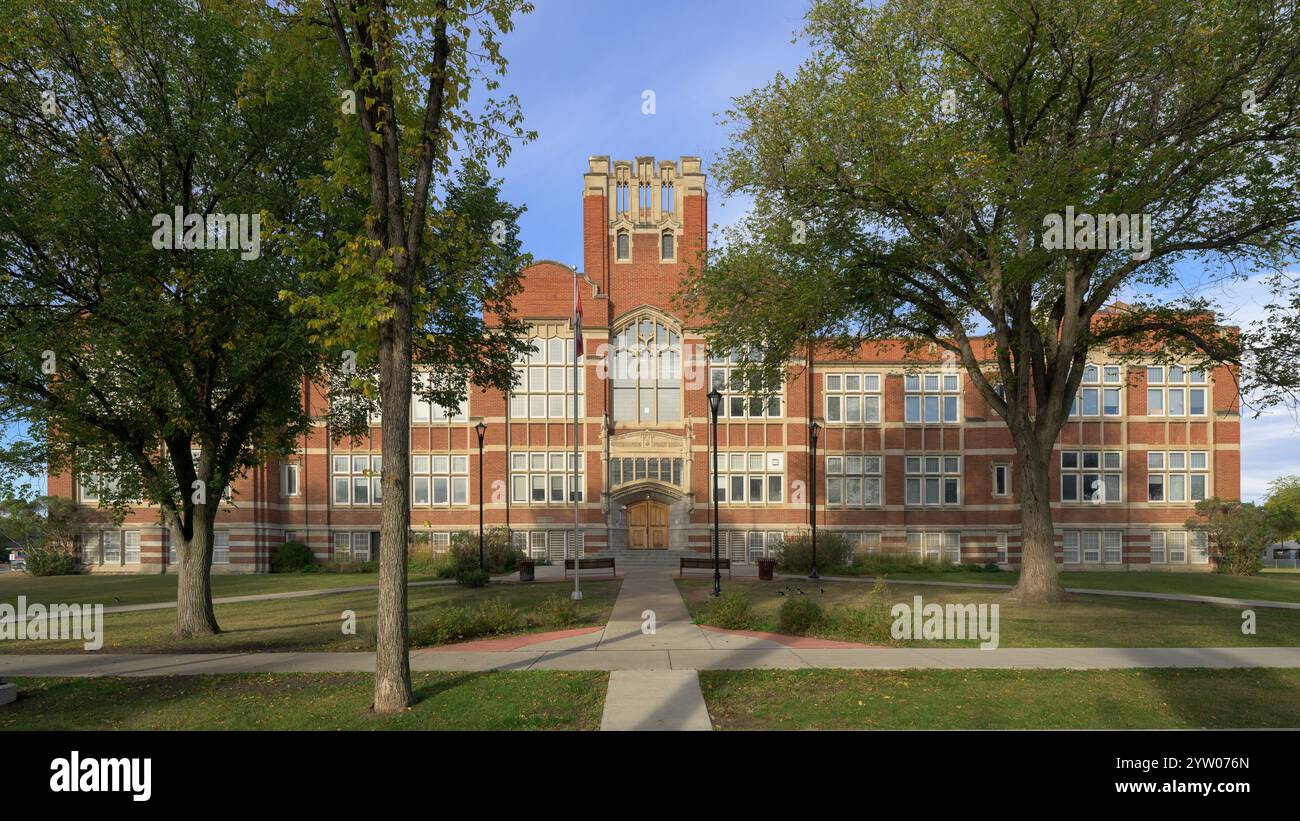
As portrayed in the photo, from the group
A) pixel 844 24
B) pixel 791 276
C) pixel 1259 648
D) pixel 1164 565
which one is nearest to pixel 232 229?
pixel 791 276

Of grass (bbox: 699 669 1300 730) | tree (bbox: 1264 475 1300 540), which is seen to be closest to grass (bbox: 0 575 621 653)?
grass (bbox: 699 669 1300 730)

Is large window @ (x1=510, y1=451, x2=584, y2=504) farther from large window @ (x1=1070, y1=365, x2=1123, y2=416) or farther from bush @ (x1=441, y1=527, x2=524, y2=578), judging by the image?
large window @ (x1=1070, y1=365, x2=1123, y2=416)

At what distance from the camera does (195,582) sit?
51.2 ft

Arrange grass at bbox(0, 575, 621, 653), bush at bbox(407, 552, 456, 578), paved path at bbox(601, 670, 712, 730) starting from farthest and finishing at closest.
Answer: bush at bbox(407, 552, 456, 578), grass at bbox(0, 575, 621, 653), paved path at bbox(601, 670, 712, 730)

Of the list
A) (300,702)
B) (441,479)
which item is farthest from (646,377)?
(300,702)

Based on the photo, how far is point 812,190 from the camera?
18.7 meters

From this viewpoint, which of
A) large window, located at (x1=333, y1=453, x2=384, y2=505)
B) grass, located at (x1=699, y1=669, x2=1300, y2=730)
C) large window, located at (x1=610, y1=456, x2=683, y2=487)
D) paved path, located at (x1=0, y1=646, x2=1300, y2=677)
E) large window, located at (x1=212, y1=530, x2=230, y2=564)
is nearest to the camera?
grass, located at (x1=699, y1=669, x2=1300, y2=730)

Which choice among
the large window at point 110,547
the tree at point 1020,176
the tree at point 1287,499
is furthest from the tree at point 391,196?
→ the tree at point 1287,499

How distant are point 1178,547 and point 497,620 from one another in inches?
1543

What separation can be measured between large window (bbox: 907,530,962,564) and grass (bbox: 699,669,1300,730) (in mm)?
28806

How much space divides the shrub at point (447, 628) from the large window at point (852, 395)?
2908cm

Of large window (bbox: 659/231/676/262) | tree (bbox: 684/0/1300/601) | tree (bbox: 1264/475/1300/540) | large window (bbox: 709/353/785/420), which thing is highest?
large window (bbox: 659/231/676/262)

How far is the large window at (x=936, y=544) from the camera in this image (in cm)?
3922

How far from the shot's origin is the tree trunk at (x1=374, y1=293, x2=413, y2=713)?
29.4 feet
